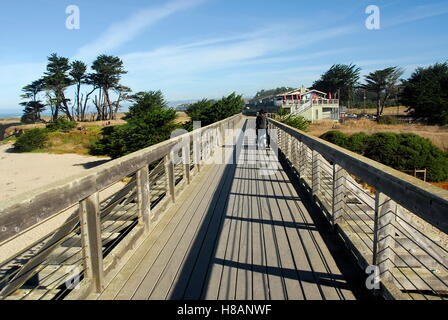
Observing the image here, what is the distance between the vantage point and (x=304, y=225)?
14.1ft

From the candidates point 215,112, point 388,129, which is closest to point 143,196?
point 215,112

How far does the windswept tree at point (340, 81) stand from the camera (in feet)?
289

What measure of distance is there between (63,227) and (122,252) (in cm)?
89

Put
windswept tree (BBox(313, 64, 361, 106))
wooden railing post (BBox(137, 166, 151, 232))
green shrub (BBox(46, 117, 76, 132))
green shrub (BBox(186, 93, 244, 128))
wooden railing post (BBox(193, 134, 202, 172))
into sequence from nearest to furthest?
1. wooden railing post (BBox(137, 166, 151, 232))
2. wooden railing post (BBox(193, 134, 202, 172))
3. green shrub (BBox(186, 93, 244, 128))
4. green shrub (BBox(46, 117, 76, 132))
5. windswept tree (BBox(313, 64, 361, 106))

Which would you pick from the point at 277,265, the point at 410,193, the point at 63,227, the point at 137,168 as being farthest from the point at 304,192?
the point at 63,227

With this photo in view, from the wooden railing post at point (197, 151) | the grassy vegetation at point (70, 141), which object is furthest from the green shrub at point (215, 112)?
the wooden railing post at point (197, 151)

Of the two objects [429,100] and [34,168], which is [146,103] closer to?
[34,168]

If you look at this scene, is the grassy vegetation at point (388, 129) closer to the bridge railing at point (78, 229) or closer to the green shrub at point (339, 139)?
the green shrub at point (339, 139)

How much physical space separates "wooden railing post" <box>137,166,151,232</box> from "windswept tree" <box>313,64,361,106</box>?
302ft

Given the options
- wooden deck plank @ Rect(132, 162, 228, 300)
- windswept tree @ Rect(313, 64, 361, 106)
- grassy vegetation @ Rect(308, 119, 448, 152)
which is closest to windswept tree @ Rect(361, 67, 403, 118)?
windswept tree @ Rect(313, 64, 361, 106)

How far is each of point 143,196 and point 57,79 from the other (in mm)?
72981

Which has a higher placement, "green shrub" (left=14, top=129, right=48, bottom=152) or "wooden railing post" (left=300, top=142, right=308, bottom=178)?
"wooden railing post" (left=300, top=142, right=308, bottom=178)

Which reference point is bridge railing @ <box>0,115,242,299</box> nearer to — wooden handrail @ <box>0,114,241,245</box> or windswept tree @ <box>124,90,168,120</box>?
wooden handrail @ <box>0,114,241,245</box>

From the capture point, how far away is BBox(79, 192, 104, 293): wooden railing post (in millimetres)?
2537
